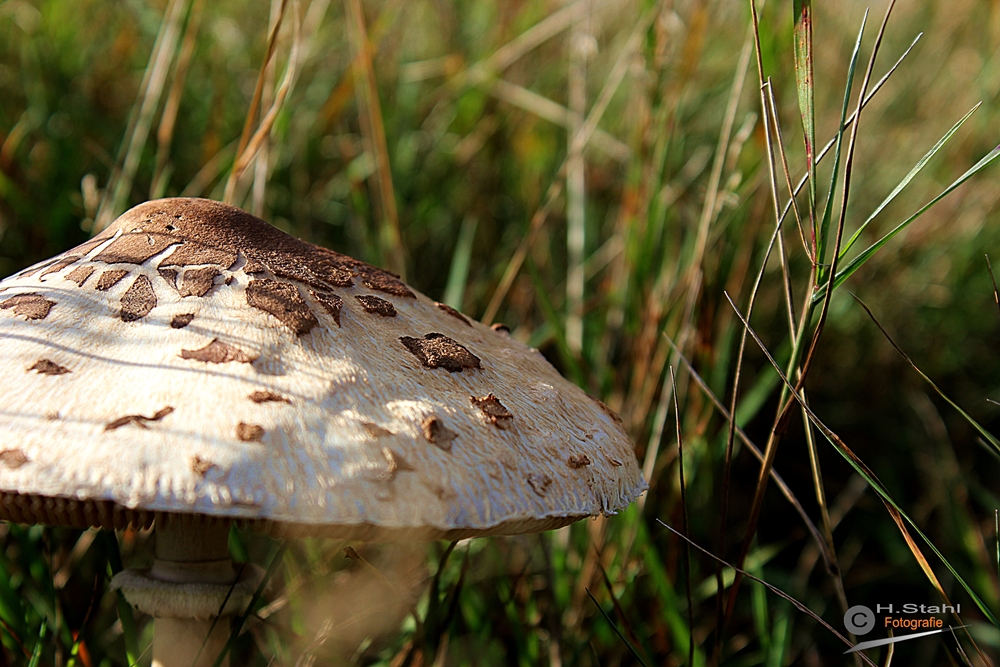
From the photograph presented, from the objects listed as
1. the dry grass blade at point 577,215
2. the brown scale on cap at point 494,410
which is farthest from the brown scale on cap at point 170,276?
the dry grass blade at point 577,215

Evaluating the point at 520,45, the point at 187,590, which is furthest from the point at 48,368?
the point at 520,45

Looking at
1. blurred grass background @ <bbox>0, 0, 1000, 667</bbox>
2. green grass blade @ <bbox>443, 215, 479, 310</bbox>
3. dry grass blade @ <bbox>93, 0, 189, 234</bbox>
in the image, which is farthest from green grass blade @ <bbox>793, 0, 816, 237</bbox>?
dry grass blade @ <bbox>93, 0, 189, 234</bbox>

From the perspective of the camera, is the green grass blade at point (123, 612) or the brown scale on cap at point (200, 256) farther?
the green grass blade at point (123, 612)

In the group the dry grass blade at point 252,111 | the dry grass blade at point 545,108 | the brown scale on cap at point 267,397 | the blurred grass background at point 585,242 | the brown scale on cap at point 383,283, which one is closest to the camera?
the brown scale on cap at point 267,397

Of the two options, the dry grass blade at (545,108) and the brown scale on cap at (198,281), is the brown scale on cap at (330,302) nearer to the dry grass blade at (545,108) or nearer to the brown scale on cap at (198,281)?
the brown scale on cap at (198,281)

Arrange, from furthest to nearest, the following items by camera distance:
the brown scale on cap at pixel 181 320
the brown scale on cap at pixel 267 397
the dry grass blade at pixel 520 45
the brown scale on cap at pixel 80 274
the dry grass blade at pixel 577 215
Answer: the dry grass blade at pixel 520 45, the dry grass blade at pixel 577 215, the brown scale on cap at pixel 80 274, the brown scale on cap at pixel 181 320, the brown scale on cap at pixel 267 397

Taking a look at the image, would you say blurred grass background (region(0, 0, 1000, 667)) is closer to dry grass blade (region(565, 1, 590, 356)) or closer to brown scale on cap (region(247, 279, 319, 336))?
dry grass blade (region(565, 1, 590, 356))

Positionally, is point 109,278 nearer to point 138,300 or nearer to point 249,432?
point 138,300

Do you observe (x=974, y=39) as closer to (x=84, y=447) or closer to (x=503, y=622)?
(x=503, y=622)
